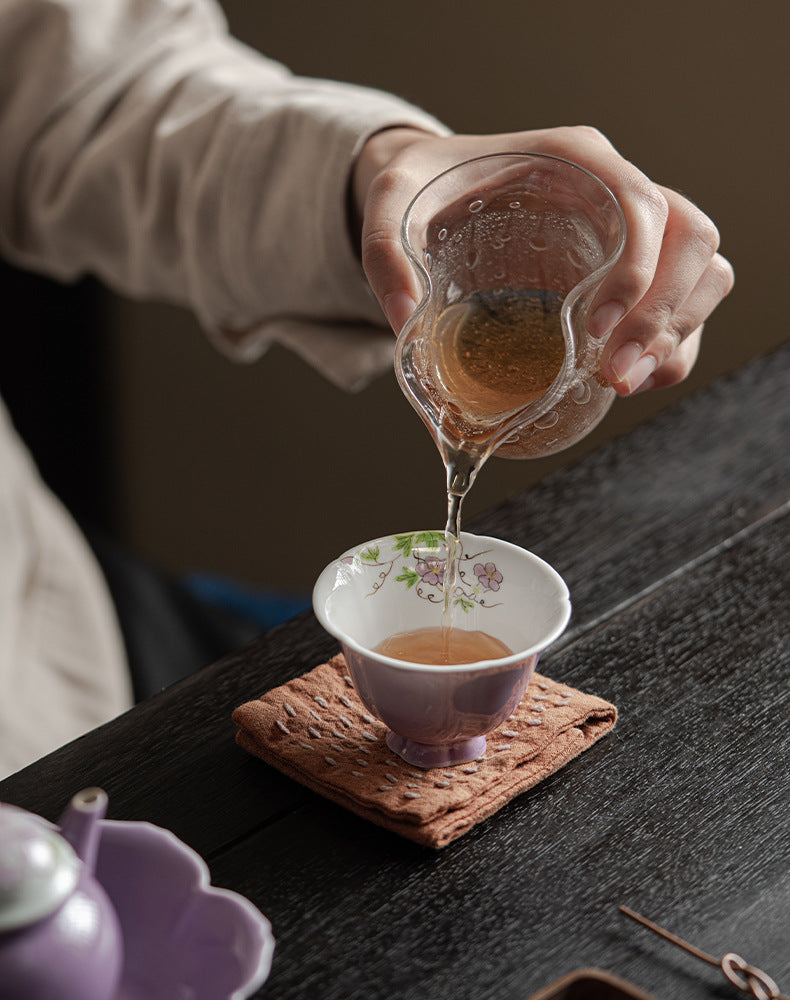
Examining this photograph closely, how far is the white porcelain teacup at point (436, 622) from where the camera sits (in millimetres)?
618

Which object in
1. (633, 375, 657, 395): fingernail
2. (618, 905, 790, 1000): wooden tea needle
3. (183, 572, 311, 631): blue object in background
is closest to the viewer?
(618, 905, 790, 1000): wooden tea needle

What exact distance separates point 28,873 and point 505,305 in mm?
445

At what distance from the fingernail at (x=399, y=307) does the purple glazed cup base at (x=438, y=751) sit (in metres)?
0.25

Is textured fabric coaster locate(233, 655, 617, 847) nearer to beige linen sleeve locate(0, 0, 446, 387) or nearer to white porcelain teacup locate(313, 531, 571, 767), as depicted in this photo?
white porcelain teacup locate(313, 531, 571, 767)

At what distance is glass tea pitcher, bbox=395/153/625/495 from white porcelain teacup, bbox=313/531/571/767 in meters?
0.06

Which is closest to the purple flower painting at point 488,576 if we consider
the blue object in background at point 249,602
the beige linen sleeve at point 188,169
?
the beige linen sleeve at point 188,169

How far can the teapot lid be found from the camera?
0.42 metres

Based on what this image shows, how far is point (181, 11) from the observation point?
1.21m

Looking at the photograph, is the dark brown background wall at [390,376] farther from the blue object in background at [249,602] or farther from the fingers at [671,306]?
Result: the fingers at [671,306]

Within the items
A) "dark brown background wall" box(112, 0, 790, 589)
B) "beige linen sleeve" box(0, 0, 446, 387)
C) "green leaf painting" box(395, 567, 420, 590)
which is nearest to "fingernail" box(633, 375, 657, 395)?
"green leaf painting" box(395, 567, 420, 590)

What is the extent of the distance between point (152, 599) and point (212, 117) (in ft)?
1.66

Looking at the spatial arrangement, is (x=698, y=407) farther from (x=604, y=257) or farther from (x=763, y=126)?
(x=763, y=126)

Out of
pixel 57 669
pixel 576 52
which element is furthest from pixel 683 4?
pixel 57 669

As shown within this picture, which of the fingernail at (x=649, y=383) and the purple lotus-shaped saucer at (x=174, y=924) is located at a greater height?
the fingernail at (x=649, y=383)
